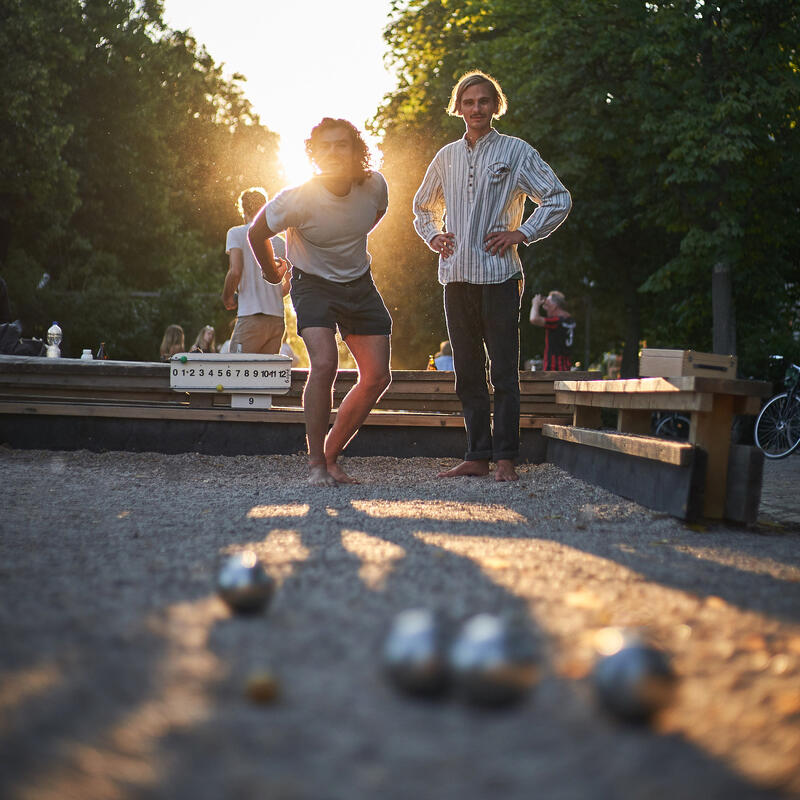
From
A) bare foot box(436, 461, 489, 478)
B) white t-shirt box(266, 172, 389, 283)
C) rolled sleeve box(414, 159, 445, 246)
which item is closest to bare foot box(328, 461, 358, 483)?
bare foot box(436, 461, 489, 478)

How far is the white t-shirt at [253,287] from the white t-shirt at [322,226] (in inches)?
77.0

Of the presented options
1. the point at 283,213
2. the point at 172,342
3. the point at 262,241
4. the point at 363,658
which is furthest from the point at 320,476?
the point at 172,342

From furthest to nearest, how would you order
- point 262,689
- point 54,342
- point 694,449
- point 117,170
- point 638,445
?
point 117,170, point 54,342, point 638,445, point 694,449, point 262,689

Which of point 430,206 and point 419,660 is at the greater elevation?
point 430,206

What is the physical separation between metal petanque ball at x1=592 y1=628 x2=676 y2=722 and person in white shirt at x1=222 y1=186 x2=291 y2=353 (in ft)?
20.1

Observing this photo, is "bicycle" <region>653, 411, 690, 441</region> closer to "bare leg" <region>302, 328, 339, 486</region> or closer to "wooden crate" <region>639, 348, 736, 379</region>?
"wooden crate" <region>639, 348, 736, 379</region>

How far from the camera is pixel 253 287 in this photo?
791cm

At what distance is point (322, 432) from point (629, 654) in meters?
4.14

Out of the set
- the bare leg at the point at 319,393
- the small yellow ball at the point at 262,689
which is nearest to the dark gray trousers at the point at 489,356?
the bare leg at the point at 319,393

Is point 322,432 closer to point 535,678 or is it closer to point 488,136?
point 488,136

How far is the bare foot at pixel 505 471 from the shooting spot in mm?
6000

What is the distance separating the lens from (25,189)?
2998 centimetres

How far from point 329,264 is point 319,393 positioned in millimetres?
772

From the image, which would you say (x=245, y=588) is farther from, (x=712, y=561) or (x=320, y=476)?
(x=320, y=476)
